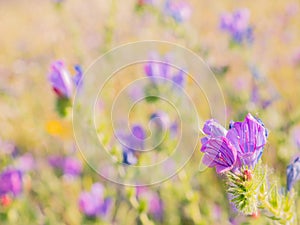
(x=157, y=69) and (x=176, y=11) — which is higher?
(x=176, y=11)

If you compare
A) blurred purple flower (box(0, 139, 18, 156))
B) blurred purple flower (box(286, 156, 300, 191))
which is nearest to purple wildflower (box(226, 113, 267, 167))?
blurred purple flower (box(286, 156, 300, 191))

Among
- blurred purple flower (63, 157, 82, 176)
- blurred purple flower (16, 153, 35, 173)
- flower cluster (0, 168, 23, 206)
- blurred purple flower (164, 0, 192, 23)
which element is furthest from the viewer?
blurred purple flower (63, 157, 82, 176)

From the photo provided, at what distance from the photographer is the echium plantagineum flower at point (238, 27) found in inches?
98.9

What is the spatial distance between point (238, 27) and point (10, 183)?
137cm

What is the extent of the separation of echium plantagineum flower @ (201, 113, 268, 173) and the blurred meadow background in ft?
0.69

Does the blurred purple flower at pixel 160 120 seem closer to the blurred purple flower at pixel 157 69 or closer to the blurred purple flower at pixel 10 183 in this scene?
the blurred purple flower at pixel 157 69

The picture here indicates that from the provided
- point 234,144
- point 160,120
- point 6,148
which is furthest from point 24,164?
point 234,144

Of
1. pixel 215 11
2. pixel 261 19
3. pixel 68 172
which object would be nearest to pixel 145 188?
pixel 68 172

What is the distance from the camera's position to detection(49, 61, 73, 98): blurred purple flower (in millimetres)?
1866

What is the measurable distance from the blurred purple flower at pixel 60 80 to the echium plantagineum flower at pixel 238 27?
3.35ft

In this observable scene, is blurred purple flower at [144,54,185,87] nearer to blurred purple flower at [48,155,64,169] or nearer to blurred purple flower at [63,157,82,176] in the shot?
blurred purple flower at [63,157,82,176]

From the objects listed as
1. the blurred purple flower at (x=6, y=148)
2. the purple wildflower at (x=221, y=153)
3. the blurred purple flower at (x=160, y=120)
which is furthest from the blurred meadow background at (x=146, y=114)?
the purple wildflower at (x=221, y=153)

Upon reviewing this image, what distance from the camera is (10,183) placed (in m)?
2.05

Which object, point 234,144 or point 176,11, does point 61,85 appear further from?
point 234,144
